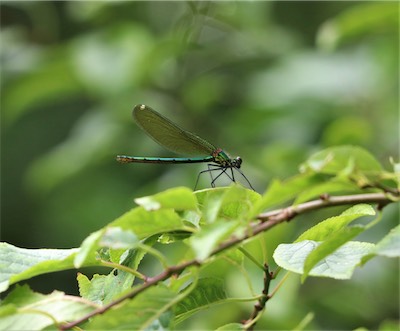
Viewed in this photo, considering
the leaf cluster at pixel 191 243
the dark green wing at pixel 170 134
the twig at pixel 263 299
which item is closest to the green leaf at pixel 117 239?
the leaf cluster at pixel 191 243

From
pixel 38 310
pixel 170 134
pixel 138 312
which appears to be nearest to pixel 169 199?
pixel 138 312

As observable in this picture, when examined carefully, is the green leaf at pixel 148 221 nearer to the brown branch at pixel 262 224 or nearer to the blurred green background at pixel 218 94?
the brown branch at pixel 262 224

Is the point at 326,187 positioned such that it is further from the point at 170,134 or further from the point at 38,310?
the point at 170,134

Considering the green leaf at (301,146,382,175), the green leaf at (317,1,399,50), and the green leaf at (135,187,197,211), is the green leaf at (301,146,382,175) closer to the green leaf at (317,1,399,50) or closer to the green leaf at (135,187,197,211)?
the green leaf at (135,187,197,211)

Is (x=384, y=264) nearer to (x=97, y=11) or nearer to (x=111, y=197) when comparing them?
(x=111, y=197)

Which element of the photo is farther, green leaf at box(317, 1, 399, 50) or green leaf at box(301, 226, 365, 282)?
green leaf at box(317, 1, 399, 50)

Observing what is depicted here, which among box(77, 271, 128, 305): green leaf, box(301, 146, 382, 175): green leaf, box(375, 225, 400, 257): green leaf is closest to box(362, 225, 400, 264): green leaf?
box(375, 225, 400, 257): green leaf
